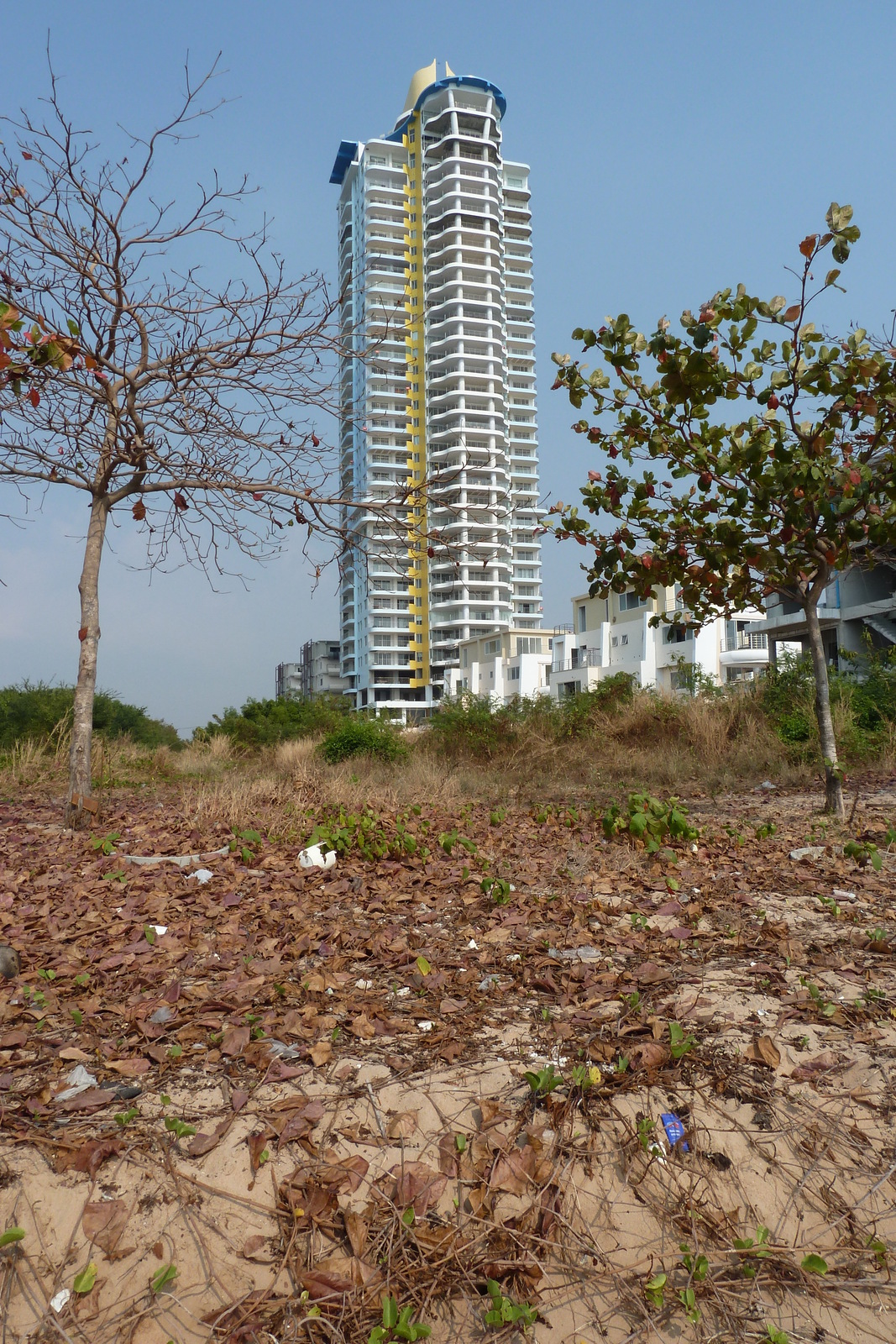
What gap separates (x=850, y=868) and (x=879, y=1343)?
353 centimetres

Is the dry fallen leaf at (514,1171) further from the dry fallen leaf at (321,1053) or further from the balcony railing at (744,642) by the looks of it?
the balcony railing at (744,642)

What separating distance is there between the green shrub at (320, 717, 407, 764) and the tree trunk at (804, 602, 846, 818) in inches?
338

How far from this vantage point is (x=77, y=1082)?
251 cm

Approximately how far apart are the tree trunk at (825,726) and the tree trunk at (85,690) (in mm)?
6027

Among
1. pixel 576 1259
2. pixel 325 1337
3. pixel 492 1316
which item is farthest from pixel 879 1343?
pixel 325 1337

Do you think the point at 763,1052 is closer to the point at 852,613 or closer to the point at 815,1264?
the point at 815,1264

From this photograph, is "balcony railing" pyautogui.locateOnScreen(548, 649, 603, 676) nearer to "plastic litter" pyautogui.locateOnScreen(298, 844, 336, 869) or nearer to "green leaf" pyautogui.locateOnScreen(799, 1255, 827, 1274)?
"plastic litter" pyautogui.locateOnScreen(298, 844, 336, 869)

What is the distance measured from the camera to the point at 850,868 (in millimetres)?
5016

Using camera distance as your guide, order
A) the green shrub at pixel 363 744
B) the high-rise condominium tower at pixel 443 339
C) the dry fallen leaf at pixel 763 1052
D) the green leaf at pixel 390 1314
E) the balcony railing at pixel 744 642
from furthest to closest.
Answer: the high-rise condominium tower at pixel 443 339, the balcony railing at pixel 744 642, the green shrub at pixel 363 744, the dry fallen leaf at pixel 763 1052, the green leaf at pixel 390 1314

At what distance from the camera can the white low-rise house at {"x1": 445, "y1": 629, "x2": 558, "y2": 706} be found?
165 ft

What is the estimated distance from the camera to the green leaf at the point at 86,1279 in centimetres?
183

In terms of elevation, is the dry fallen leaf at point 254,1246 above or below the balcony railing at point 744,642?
below

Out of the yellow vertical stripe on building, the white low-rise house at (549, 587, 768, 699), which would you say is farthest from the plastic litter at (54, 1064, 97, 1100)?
the yellow vertical stripe on building

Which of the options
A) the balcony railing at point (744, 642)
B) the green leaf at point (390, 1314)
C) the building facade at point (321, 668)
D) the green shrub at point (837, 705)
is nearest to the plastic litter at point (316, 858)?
the green leaf at point (390, 1314)
